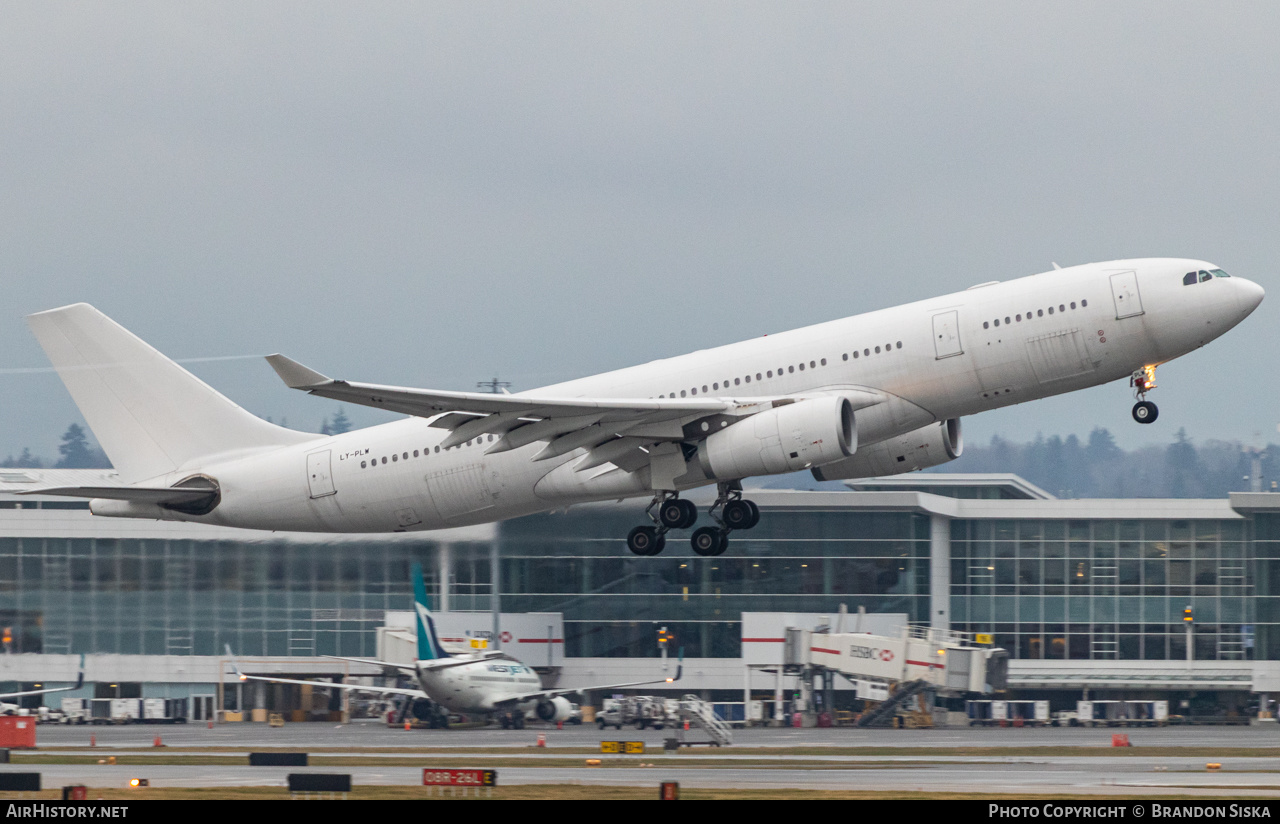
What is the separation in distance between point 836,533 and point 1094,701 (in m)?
13.9

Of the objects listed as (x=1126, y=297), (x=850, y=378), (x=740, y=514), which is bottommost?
(x=740, y=514)

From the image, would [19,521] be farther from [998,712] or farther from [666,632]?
[998,712]

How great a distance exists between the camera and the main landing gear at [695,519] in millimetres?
35812

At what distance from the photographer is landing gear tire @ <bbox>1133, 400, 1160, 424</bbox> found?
3425cm

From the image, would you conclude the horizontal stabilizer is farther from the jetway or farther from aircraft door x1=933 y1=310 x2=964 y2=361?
the jetway

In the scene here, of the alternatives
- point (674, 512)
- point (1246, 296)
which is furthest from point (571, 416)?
point (1246, 296)

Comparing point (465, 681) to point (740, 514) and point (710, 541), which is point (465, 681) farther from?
point (740, 514)

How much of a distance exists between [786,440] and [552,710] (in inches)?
1075

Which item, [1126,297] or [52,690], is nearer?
[1126,297]

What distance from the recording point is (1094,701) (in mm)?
69875

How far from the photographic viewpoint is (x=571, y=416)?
33531 millimetres

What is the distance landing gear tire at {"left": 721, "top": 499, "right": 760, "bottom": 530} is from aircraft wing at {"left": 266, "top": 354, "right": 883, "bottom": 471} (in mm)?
2314
